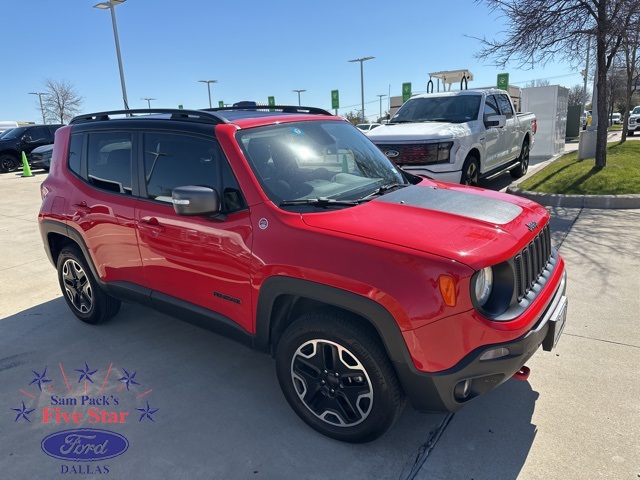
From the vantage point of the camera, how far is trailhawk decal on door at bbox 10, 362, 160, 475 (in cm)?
271

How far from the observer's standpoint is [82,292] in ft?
14.1

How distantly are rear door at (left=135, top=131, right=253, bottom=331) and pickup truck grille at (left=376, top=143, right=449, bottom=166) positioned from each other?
4543mm

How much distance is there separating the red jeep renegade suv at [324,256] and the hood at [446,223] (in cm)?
1

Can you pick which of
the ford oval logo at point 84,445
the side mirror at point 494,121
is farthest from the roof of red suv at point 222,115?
the side mirror at point 494,121

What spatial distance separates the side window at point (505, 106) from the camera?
31.4 ft

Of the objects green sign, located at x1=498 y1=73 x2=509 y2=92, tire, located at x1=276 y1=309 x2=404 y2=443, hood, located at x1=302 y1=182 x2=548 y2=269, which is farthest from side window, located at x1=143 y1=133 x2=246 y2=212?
green sign, located at x1=498 y1=73 x2=509 y2=92

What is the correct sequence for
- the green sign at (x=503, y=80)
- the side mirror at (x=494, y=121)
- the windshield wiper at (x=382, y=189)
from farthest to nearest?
the green sign at (x=503, y=80), the side mirror at (x=494, y=121), the windshield wiper at (x=382, y=189)

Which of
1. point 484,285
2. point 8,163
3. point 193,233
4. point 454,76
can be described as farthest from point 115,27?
point 484,285

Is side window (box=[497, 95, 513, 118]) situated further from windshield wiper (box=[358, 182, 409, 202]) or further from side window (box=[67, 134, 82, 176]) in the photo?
side window (box=[67, 134, 82, 176])

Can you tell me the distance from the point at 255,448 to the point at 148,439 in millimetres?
653

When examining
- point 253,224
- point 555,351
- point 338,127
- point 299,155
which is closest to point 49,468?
point 253,224

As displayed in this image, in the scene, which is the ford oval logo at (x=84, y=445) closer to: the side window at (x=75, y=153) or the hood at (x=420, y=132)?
the side window at (x=75, y=153)

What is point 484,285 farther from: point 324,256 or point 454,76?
point 454,76

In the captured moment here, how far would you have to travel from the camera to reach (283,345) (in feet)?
8.98
